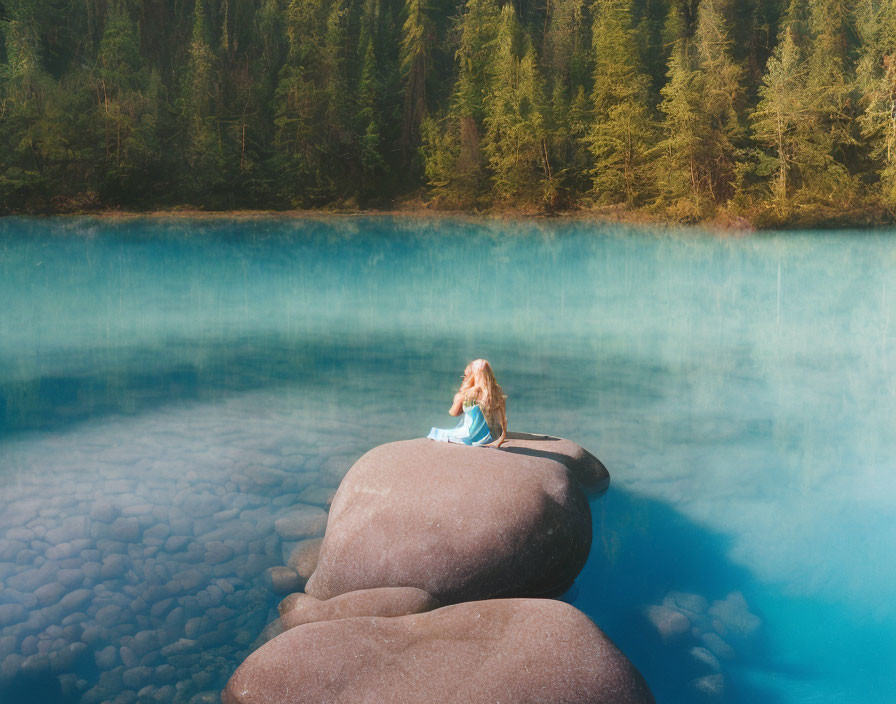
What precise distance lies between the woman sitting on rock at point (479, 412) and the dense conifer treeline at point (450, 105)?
27.5 m

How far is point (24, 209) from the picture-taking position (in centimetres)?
3161

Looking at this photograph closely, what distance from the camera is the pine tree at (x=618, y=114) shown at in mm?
34250

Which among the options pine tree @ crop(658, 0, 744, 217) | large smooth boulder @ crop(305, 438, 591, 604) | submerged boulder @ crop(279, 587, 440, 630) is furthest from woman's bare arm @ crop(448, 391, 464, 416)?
pine tree @ crop(658, 0, 744, 217)

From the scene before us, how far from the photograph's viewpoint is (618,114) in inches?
1361

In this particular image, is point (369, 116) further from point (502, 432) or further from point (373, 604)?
point (373, 604)

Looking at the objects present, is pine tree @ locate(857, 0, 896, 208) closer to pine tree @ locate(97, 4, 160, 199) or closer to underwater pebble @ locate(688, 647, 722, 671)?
pine tree @ locate(97, 4, 160, 199)

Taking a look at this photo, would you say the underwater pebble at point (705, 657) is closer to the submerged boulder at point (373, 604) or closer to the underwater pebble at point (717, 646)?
the underwater pebble at point (717, 646)

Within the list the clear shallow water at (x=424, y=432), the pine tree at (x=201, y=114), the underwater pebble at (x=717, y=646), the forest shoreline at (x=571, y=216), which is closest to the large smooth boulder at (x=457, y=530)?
the clear shallow water at (x=424, y=432)

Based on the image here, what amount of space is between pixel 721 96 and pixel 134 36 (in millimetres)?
26918

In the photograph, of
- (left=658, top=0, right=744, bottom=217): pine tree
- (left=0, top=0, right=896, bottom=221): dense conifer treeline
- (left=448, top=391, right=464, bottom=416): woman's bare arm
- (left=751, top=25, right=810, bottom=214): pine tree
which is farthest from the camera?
(left=658, top=0, right=744, bottom=217): pine tree

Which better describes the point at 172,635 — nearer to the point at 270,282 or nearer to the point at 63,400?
the point at 63,400

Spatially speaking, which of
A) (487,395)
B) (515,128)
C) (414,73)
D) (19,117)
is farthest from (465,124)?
(487,395)

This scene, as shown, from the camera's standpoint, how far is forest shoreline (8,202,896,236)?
3002 cm

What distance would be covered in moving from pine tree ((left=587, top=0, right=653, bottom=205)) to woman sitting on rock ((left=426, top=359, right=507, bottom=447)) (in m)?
30.4
